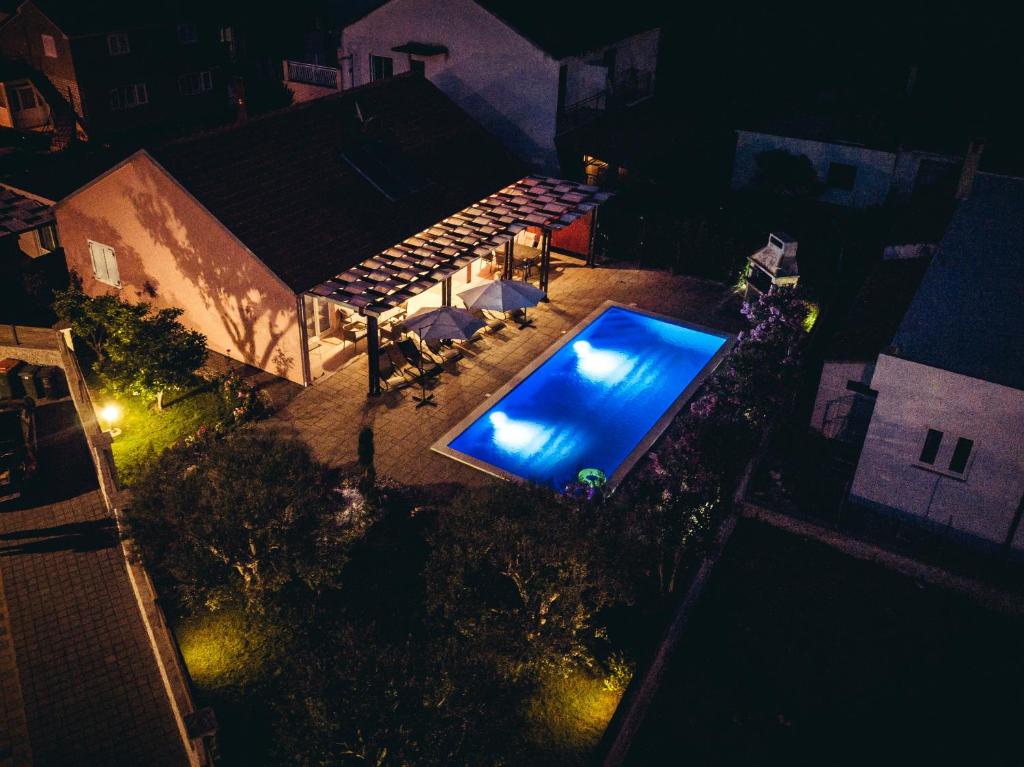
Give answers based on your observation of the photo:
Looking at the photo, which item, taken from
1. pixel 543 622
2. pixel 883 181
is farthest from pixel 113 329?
pixel 883 181

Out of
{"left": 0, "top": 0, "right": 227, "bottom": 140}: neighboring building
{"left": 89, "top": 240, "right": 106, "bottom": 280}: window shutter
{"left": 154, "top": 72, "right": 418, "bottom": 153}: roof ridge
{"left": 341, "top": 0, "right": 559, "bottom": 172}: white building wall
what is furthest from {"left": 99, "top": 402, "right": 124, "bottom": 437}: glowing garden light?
{"left": 0, "top": 0, "right": 227, "bottom": 140}: neighboring building

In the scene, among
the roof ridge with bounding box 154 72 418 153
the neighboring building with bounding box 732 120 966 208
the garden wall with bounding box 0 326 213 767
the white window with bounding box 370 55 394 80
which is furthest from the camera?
the white window with bounding box 370 55 394 80

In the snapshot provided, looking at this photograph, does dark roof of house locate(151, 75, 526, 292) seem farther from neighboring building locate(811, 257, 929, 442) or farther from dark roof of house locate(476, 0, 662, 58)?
neighboring building locate(811, 257, 929, 442)

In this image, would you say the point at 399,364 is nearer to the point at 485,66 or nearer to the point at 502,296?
the point at 502,296

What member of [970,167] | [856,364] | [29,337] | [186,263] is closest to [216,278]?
[186,263]

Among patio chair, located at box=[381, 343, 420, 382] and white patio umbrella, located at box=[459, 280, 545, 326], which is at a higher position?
white patio umbrella, located at box=[459, 280, 545, 326]

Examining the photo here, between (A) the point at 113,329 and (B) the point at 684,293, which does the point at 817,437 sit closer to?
(B) the point at 684,293

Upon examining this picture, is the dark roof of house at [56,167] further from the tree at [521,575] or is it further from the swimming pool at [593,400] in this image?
the tree at [521,575]
